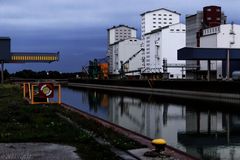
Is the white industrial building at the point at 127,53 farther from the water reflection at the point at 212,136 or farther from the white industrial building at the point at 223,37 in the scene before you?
the water reflection at the point at 212,136

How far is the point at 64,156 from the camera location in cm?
1100

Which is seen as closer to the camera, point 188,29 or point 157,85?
point 157,85

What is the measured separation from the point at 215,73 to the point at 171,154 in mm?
113285

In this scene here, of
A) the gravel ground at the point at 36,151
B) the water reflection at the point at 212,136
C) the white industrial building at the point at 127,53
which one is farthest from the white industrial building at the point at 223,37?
the gravel ground at the point at 36,151

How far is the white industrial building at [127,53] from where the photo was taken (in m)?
187

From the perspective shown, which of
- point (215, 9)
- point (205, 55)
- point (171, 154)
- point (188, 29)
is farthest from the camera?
point (188, 29)

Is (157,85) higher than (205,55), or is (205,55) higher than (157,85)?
(205,55)

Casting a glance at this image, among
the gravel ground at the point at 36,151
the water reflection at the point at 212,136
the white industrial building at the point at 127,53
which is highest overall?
the white industrial building at the point at 127,53

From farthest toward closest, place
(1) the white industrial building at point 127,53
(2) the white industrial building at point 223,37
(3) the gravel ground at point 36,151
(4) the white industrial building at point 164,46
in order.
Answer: (1) the white industrial building at point 127,53 → (4) the white industrial building at point 164,46 → (2) the white industrial building at point 223,37 → (3) the gravel ground at point 36,151

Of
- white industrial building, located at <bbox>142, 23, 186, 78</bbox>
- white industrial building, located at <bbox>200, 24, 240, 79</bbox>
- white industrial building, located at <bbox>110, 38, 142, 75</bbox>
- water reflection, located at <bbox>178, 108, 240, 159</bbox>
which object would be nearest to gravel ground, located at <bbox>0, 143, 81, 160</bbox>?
water reflection, located at <bbox>178, 108, 240, 159</bbox>

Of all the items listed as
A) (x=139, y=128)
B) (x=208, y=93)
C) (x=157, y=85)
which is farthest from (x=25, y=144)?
(x=157, y=85)

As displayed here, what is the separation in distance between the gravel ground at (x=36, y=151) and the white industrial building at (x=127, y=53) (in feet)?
565

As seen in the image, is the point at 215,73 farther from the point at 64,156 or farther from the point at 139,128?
the point at 64,156

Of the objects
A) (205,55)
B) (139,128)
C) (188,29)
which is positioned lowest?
(139,128)
